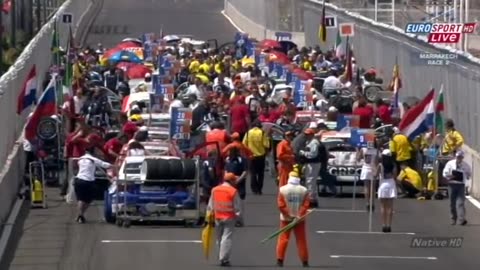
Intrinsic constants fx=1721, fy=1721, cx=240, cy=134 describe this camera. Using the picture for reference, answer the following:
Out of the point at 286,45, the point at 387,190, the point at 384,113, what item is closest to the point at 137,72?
the point at 286,45

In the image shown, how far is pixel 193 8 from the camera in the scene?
107188 millimetres

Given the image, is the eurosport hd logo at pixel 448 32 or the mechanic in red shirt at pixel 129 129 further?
the eurosport hd logo at pixel 448 32

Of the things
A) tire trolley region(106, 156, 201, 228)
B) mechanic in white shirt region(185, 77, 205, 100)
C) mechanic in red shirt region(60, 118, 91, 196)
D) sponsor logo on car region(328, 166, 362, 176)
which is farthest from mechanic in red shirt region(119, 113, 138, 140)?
mechanic in white shirt region(185, 77, 205, 100)

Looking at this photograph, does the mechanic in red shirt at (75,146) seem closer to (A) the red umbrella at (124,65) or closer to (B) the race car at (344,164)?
(B) the race car at (344,164)

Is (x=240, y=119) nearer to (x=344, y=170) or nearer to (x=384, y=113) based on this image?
(x=384, y=113)

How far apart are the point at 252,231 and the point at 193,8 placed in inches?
3072

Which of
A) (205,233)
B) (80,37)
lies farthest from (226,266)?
(80,37)

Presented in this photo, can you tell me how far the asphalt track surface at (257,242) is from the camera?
25.9 meters

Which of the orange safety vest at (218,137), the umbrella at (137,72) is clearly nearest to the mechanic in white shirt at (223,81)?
the umbrella at (137,72)

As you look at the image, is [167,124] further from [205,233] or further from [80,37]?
[80,37]

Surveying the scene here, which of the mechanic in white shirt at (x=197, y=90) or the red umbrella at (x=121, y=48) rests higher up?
the mechanic in white shirt at (x=197, y=90)

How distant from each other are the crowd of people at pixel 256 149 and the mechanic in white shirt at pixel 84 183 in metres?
0.02

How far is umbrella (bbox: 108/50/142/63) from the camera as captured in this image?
2260 inches

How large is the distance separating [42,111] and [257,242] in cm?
781
